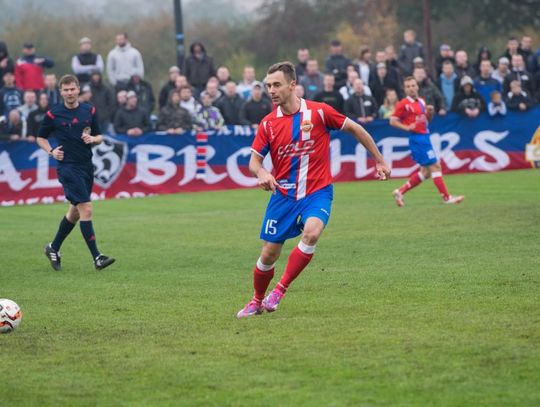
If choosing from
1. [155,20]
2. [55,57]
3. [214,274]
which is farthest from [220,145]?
[155,20]

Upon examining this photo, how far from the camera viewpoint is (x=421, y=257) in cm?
1238

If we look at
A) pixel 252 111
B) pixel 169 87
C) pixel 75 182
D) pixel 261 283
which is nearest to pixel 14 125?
pixel 169 87

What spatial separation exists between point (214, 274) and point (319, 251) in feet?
6.50

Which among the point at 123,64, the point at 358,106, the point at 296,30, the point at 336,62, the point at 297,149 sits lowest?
the point at 296,30

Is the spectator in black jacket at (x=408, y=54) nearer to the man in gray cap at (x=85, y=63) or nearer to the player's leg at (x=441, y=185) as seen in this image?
the man in gray cap at (x=85, y=63)

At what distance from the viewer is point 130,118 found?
75.9ft

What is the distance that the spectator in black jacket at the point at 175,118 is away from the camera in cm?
2312

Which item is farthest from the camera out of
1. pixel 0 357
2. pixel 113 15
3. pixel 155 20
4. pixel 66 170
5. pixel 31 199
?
pixel 113 15

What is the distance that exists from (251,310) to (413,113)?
999cm

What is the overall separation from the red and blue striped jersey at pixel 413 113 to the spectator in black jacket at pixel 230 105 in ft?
20.2

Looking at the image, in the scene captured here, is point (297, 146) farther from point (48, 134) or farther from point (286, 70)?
point (48, 134)

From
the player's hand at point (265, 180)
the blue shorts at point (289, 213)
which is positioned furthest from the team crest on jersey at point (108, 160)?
the player's hand at point (265, 180)

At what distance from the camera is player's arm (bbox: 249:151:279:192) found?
28.7 ft

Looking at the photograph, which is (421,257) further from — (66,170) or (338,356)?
(338,356)
